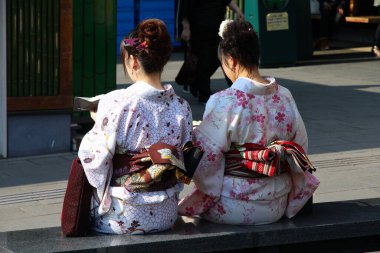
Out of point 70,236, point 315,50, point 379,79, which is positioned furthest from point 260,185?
point 315,50

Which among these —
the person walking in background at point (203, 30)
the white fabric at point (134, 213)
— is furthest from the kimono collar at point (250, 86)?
the person walking in background at point (203, 30)

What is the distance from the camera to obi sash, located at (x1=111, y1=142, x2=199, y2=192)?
409 centimetres

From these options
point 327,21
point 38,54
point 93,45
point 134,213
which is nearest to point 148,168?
point 134,213

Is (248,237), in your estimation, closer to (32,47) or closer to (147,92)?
(147,92)

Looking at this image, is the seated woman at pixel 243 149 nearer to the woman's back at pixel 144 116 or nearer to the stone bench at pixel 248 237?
the stone bench at pixel 248 237

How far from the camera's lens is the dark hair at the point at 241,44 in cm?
438

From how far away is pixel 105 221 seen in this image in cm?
415

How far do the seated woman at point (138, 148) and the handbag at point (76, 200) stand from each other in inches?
1.8

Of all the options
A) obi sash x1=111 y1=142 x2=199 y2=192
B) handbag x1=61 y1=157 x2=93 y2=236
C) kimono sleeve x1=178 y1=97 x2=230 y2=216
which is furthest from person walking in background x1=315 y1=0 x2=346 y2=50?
handbag x1=61 y1=157 x2=93 y2=236

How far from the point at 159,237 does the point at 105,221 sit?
0.79ft

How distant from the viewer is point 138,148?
414 centimetres

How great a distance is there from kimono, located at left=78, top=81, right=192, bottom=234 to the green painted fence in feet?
14.3

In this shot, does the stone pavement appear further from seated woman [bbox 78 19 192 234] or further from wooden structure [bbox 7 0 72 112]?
seated woman [bbox 78 19 192 234]

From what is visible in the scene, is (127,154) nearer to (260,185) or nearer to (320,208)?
(260,185)
